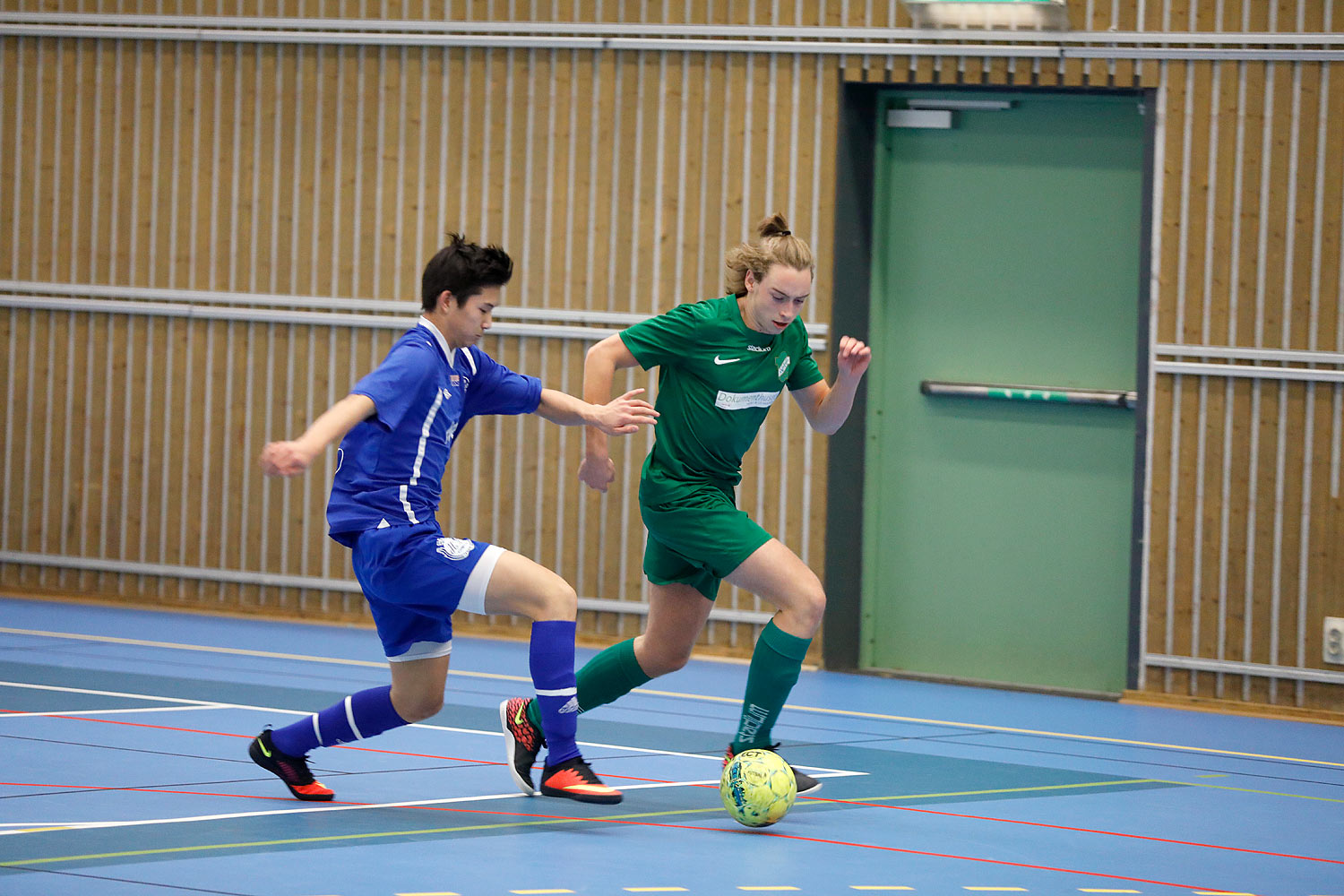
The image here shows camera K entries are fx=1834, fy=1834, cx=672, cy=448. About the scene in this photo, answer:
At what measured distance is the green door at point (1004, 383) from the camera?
10023 millimetres

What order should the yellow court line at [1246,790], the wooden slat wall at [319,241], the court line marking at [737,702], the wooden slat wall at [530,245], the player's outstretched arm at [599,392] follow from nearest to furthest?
the player's outstretched arm at [599,392] < the yellow court line at [1246,790] < the court line marking at [737,702] < the wooden slat wall at [530,245] < the wooden slat wall at [319,241]

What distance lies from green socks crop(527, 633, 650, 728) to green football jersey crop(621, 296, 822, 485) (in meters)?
0.70

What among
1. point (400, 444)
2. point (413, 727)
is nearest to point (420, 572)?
point (400, 444)

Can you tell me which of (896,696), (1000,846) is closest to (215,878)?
(1000,846)

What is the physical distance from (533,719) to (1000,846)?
164cm

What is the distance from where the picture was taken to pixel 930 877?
5.27 meters

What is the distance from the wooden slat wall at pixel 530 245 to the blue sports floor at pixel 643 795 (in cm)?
114

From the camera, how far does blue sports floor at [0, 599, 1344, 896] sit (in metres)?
5.17

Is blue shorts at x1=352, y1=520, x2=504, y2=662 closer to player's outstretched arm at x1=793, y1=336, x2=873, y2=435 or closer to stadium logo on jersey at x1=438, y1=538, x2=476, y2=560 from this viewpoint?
stadium logo on jersey at x1=438, y1=538, x2=476, y2=560

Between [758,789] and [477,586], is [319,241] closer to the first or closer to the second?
[477,586]

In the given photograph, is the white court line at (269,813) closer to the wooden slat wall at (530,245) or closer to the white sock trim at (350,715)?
the white sock trim at (350,715)

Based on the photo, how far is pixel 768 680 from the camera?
242 inches

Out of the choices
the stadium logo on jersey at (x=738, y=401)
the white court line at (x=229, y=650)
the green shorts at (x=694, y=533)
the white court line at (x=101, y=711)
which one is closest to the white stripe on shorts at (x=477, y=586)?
the green shorts at (x=694, y=533)

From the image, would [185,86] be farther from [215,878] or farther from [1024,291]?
[215,878]
